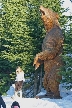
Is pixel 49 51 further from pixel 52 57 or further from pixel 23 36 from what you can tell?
pixel 23 36

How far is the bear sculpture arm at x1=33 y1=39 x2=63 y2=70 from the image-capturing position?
1490 centimetres

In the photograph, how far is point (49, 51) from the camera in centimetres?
1491

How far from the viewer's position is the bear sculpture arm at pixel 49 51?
14.9 m

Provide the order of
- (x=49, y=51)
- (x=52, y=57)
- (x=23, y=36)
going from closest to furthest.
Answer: (x=49, y=51), (x=52, y=57), (x=23, y=36)

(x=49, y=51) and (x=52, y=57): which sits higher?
(x=49, y=51)

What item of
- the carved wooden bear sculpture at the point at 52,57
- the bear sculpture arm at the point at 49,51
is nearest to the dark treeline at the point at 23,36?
the carved wooden bear sculpture at the point at 52,57

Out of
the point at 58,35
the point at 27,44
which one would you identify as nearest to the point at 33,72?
the point at 27,44

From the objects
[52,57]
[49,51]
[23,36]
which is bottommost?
[52,57]

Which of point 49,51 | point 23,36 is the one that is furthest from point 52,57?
point 23,36

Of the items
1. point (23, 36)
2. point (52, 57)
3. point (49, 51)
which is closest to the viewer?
point (49, 51)

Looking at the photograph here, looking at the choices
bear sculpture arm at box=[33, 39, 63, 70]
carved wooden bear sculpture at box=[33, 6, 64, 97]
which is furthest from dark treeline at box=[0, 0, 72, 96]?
bear sculpture arm at box=[33, 39, 63, 70]

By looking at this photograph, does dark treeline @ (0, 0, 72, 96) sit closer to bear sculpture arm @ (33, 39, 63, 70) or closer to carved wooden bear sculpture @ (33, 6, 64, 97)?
carved wooden bear sculpture @ (33, 6, 64, 97)

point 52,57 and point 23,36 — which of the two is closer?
point 52,57

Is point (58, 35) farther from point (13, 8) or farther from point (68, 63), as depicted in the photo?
point (13, 8)
